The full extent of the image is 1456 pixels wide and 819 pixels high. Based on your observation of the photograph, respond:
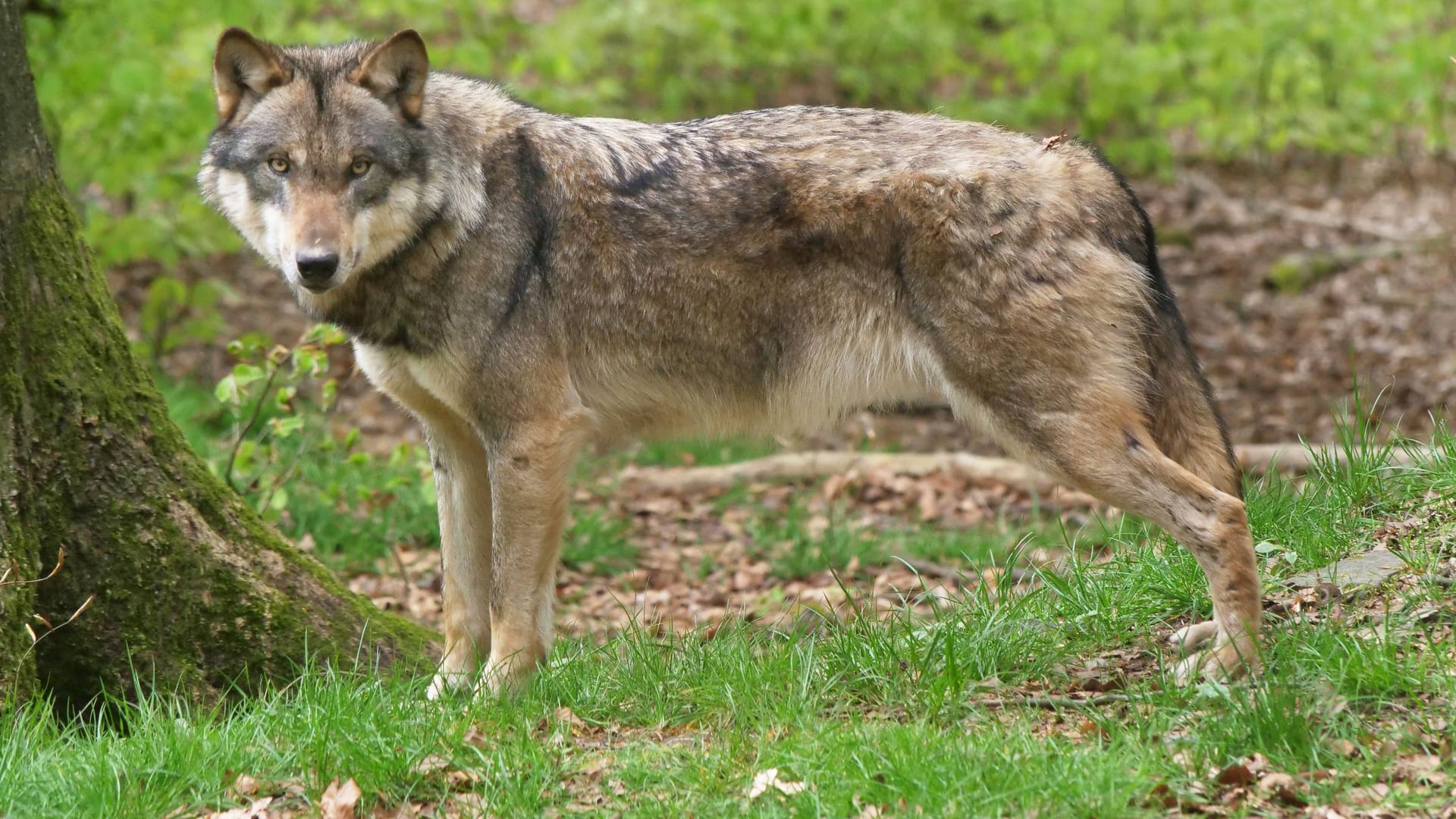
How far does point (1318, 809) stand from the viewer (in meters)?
3.07

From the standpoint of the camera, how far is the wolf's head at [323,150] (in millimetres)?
4137

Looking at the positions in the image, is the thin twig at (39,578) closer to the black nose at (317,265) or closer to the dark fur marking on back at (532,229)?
the black nose at (317,265)

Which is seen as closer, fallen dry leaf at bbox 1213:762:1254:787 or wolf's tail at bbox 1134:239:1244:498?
fallen dry leaf at bbox 1213:762:1254:787

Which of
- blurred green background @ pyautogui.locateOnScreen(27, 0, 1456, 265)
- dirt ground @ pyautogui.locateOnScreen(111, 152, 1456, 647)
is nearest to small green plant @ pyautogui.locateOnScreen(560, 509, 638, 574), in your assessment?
dirt ground @ pyautogui.locateOnScreen(111, 152, 1456, 647)

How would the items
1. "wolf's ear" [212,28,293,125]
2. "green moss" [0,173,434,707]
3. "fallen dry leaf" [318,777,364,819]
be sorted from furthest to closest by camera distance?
"wolf's ear" [212,28,293,125]
"green moss" [0,173,434,707]
"fallen dry leaf" [318,777,364,819]

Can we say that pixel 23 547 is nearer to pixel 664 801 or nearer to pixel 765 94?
pixel 664 801

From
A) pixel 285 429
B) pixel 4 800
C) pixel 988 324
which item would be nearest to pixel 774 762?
pixel 988 324

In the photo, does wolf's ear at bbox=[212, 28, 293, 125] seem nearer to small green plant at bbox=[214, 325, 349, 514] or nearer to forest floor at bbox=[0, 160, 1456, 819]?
small green plant at bbox=[214, 325, 349, 514]

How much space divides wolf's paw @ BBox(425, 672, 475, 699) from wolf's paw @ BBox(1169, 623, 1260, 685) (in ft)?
7.20

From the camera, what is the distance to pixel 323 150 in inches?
164

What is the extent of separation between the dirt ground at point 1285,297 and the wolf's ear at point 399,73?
4829 millimetres

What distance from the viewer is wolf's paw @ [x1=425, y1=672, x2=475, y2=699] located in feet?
13.5

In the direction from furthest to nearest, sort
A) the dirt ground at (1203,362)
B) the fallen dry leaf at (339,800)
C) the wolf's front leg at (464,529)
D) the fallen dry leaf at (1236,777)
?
the dirt ground at (1203,362), the wolf's front leg at (464,529), the fallen dry leaf at (339,800), the fallen dry leaf at (1236,777)

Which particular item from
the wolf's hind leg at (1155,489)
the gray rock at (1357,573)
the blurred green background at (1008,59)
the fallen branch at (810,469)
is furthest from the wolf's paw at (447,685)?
the blurred green background at (1008,59)
